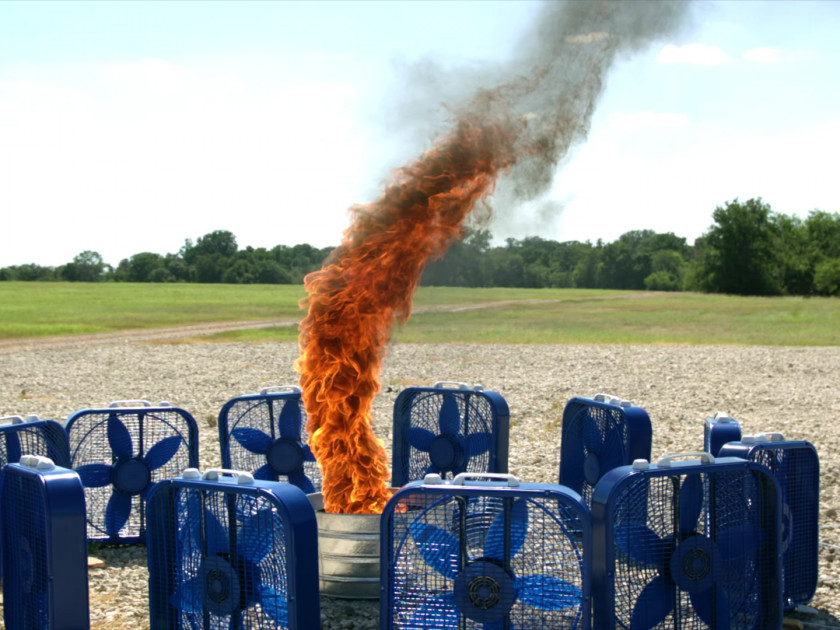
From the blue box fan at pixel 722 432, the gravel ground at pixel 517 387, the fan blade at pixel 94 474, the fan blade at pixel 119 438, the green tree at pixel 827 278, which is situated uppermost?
the green tree at pixel 827 278

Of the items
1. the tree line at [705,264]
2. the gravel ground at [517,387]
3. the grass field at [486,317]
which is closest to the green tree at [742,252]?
the tree line at [705,264]

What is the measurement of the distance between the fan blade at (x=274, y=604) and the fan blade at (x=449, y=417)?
4.14 m

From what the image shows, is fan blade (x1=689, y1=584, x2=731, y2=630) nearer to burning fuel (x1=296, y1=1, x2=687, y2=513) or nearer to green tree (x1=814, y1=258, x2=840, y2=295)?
burning fuel (x1=296, y1=1, x2=687, y2=513)

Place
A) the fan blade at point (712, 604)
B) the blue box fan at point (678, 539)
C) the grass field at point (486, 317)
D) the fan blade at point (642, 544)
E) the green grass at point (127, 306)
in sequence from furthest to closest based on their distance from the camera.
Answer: the green grass at point (127, 306)
the grass field at point (486, 317)
the fan blade at point (712, 604)
the fan blade at point (642, 544)
the blue box fan at point (678, 539)

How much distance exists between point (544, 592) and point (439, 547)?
693mm

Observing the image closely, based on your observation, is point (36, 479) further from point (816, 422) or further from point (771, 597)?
point (816, 422)

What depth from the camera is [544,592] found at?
5.45 m

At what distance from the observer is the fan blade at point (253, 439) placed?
30.8ft

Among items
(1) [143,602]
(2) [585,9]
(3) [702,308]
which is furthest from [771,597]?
(3) [702,308]

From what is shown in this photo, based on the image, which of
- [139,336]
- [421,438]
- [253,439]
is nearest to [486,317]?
[139,336]

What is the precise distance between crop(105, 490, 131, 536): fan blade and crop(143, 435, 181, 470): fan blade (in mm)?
394

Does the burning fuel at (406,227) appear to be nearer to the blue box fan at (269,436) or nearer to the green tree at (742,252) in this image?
the blue box fan at (269,436)

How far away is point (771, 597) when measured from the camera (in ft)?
20.2

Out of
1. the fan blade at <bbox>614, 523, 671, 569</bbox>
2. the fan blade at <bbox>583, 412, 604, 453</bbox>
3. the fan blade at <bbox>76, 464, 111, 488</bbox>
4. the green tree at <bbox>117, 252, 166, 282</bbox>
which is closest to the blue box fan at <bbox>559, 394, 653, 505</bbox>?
the fan blade at <bbox>583, 412, 604, 453</bbox>
